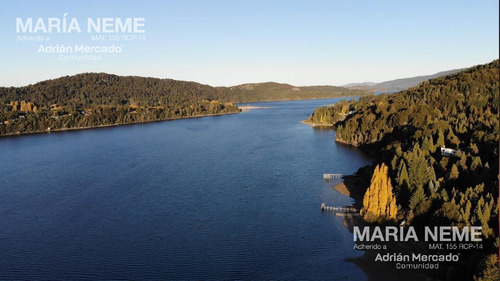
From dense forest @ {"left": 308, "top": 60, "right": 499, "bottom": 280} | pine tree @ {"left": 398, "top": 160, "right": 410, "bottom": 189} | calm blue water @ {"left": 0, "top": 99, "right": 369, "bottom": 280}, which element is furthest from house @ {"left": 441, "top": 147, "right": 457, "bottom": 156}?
calm blue water @ {"left": 0, "top": 99, "right": 369, "bottom": 280}

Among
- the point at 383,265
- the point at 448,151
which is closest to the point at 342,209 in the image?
the point at 383,265

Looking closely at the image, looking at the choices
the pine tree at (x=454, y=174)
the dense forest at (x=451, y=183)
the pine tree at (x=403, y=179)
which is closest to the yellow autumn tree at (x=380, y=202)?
the dense forest at (x=451, y=183)

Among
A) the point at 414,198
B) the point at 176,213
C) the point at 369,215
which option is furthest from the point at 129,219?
the point at 414,198

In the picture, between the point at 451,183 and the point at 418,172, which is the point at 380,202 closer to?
the point at 418,172

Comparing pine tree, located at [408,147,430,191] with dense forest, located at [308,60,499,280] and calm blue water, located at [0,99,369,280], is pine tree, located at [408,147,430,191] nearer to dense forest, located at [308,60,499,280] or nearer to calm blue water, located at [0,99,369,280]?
dense forest, located at [308,60,499,280]

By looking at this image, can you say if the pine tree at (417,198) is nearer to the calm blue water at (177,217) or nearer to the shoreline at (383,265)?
the shoreline at (383,265)

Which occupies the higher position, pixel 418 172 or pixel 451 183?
pixel 418 172

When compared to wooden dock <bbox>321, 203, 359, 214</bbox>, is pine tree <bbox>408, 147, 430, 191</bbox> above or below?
above
